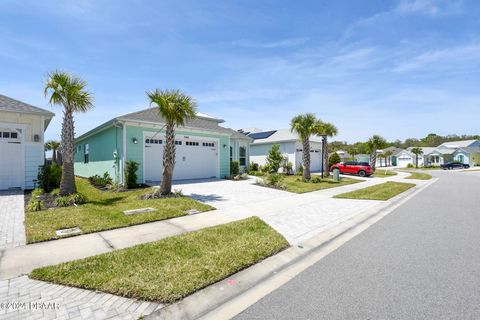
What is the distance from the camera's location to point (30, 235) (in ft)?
18.2

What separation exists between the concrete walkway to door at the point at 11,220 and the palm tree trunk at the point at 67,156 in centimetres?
140

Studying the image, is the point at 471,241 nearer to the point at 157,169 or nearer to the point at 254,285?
the point at 254,285

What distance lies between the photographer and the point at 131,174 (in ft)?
42.4

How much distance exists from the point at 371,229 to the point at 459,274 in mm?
2743

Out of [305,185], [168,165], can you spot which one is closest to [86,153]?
[168,165]

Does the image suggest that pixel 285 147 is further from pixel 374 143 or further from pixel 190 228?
pixel 190 228

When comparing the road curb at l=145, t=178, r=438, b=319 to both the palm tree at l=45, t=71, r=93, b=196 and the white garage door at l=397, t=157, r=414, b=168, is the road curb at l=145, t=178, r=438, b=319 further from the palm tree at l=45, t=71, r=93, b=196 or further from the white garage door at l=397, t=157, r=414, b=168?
the white garage door at l=397, t=157, r=414, b=168

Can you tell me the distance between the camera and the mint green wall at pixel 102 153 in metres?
13.9

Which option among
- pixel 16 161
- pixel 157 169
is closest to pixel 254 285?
pixel 157 169

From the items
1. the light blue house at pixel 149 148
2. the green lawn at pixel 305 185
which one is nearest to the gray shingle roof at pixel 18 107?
the light blue house at pixel 149 148

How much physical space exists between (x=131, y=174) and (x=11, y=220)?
20.0ft

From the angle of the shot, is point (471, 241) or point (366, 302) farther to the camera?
point (471, 241)

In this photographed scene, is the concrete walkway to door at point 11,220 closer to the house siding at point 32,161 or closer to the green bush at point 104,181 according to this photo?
the house siding at point 32,161

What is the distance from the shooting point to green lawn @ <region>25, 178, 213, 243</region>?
6.06 metres
